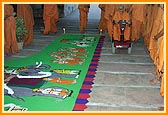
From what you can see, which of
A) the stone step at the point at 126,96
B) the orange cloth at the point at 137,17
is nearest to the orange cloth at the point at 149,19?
the orange cloth at the point at 137,17

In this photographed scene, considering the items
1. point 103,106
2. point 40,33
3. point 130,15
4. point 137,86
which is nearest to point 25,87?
point 103,106

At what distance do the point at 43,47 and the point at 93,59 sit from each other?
85.5 inches

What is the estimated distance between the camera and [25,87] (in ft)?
20.0

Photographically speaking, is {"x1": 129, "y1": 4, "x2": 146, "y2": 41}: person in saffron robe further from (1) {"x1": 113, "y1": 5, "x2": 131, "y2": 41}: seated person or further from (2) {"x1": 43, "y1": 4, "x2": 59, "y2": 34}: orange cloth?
(2) {"x1": 43, "y1": 4, "x2": 59, "y2": 34}: orange cloth

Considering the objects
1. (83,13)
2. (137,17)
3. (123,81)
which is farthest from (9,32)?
(83,13)

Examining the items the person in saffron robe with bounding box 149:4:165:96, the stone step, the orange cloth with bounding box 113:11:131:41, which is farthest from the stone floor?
the orange cloth with bounding box 113:11:131:41

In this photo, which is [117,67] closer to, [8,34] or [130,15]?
[130,15]

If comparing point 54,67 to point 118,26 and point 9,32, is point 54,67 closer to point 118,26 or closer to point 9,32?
point 9,32

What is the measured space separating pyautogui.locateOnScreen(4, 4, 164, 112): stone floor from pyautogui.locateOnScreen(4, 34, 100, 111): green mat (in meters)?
0.32

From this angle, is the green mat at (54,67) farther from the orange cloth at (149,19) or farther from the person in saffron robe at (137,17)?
the orange cloth at (149,19)

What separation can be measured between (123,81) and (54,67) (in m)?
1.89

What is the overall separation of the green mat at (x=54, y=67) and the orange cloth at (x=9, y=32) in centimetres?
66

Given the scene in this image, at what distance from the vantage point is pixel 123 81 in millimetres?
6547

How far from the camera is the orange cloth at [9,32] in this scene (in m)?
8.25
